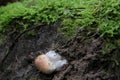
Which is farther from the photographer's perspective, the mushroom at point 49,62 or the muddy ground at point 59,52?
the mushroom at point 49,62

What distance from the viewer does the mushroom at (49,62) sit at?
2.41 m

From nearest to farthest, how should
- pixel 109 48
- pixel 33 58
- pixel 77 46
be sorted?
pixel 109 48 < pixel 77 46 < pixel 33 58

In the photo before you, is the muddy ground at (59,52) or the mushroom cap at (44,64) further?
the mushroom cap at (44,64)

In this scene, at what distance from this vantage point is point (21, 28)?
9.92 ft

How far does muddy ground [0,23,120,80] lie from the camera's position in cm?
223

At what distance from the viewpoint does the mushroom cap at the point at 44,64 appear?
241 centimetres

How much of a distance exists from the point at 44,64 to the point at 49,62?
5 centimetres

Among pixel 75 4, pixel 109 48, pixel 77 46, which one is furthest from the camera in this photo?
pixel 75 4

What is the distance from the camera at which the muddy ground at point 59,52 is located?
223cm

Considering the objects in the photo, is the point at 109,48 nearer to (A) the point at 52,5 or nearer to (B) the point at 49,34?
(B) the point at 49,34

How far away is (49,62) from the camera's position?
8.02 ft

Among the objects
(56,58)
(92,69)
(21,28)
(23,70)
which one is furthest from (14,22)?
(92,69)

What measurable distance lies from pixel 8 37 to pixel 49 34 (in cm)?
57

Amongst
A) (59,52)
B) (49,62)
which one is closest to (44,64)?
(49,62)
